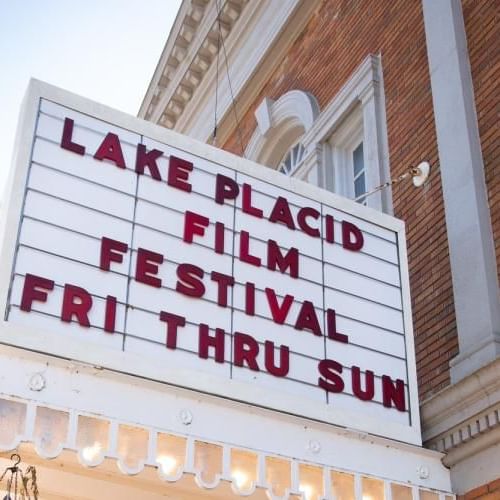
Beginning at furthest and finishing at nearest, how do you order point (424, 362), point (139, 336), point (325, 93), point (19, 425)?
1. point (325, 93)
2. point (424, 362)
3. point (139, 336)
4. point (19, 425)

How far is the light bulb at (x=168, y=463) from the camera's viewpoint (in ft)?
21.6

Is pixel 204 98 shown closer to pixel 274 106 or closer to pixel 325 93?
pixel 274 106

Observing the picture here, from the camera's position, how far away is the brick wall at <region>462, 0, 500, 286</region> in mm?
9109

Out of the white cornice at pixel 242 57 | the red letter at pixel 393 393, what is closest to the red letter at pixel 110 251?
the red letter at pixel 393 393

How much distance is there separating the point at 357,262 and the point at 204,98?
878cm

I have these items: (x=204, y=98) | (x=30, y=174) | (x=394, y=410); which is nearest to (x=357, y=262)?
(x=394, y=410)

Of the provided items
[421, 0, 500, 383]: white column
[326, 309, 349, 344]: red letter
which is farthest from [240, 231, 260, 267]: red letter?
[421, 0, 500, 383]: white column

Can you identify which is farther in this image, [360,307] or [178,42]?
[178,42]

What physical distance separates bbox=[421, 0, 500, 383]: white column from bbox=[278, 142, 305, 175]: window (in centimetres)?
351

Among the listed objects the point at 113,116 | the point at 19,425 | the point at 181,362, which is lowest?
the point at 19,425

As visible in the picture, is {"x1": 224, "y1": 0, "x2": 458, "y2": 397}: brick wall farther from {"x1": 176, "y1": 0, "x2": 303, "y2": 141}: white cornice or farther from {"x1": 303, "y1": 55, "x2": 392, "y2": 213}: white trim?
{"x1": 176, "y1": 0, "x2": 303, "y2": 141}: white cornice

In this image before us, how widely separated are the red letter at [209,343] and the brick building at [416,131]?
2036 millimetres

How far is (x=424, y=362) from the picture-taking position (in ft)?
30.2

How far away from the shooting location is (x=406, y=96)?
35.8 feet
